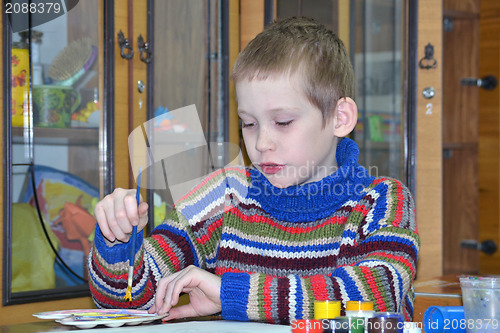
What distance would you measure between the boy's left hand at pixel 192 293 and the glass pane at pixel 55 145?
94 cm

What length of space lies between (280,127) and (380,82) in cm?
142

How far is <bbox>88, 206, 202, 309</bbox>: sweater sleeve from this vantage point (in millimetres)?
901

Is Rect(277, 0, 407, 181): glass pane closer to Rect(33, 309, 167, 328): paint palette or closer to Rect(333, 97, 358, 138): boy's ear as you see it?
Rect(333, 97, 358, 138): boy's ear

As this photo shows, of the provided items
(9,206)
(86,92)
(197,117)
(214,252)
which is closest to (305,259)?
(214,252)

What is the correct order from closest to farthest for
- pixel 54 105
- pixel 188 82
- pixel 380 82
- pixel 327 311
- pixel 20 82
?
pixel 327 311
pixel 20 82
pixel 54 105
pixel 188 82
pixel 380 82

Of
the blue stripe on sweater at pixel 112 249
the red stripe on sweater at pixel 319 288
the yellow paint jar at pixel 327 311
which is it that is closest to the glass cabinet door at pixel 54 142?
the blue stripe on sweater at pixel 112 249

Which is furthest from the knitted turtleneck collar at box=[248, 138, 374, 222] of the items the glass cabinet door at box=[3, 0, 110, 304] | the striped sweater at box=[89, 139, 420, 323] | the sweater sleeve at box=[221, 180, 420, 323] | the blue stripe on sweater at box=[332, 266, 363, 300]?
the glass cabinet door at box=[3, 0, 110, 304]

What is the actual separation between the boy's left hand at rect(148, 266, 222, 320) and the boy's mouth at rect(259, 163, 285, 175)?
0.70 ft

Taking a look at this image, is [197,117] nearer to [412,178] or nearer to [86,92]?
[86,92]

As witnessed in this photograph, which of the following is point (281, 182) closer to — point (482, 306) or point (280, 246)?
point (280, 246)

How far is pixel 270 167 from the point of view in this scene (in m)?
0.97

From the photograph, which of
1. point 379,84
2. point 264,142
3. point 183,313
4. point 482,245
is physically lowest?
point 482,245

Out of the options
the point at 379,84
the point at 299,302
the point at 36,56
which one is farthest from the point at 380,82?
the point at 299,302

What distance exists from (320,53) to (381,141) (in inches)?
52.1
